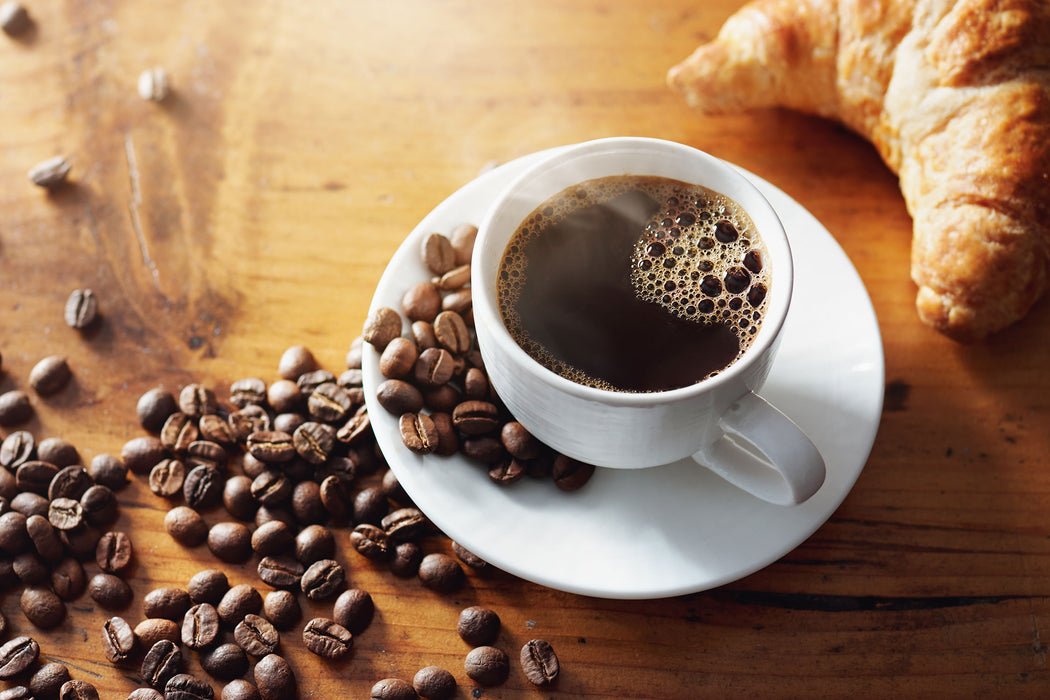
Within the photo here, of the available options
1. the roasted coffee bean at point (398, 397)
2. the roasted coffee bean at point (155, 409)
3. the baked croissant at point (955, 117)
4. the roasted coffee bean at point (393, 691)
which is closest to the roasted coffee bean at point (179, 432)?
the roasted coffee bean at point (155, 409)

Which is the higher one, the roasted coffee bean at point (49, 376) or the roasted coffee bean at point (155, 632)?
the roasted coffee bean at point (49, 376)

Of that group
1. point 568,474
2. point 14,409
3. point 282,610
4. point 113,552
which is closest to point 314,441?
point 282,610

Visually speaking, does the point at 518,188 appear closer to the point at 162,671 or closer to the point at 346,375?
the point at 346,375

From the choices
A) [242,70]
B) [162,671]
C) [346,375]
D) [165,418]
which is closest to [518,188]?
[346,375]

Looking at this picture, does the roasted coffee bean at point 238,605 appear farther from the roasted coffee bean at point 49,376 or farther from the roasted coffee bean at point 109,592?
the roasted coffee bean at point 49,376

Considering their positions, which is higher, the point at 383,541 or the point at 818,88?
the point at 818,88

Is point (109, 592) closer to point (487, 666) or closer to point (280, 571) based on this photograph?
point (280, 571)
